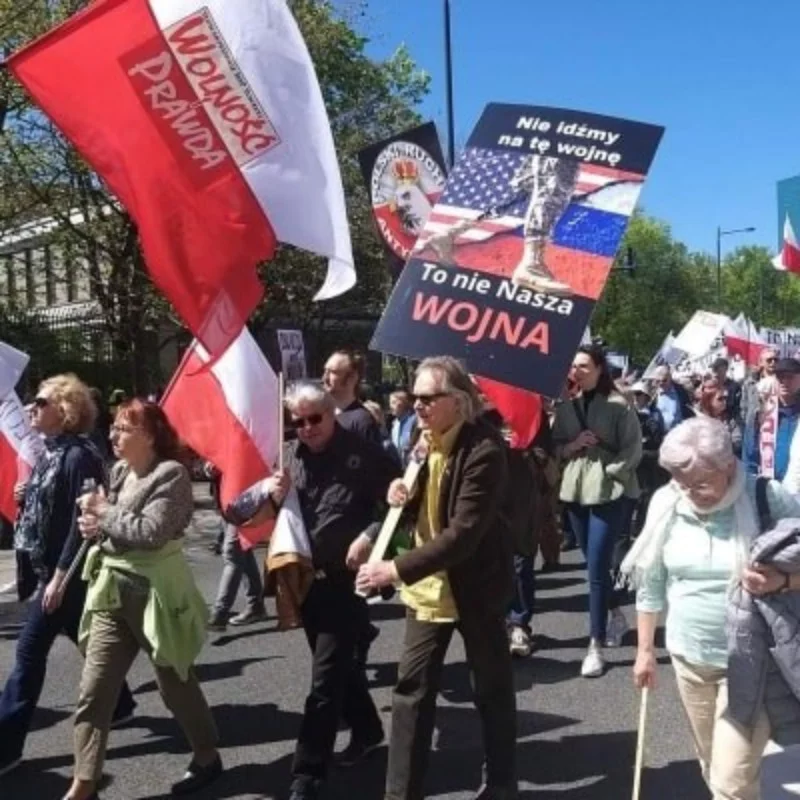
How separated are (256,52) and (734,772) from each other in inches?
125

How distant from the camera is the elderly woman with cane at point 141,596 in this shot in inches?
173

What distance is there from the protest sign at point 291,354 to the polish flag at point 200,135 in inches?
73.1

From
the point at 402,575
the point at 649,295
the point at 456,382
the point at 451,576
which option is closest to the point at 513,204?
the point at 456,382

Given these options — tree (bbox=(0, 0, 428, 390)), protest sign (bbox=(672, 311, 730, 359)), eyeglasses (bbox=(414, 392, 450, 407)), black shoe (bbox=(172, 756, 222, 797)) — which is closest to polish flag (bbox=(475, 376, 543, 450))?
eyeglasses (bbox=(414, 392, 450, 407))

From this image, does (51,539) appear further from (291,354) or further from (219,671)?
(291,354)

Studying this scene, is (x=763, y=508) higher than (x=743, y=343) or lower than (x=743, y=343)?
lower

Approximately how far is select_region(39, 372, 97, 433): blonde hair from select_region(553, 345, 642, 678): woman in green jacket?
2.72 m

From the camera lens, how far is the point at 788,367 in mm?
7102

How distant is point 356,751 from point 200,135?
2.63 metres

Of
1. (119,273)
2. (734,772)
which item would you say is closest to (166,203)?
(734,772)

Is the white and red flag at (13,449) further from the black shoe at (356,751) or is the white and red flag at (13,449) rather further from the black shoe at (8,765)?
the black shoe at (356,751)

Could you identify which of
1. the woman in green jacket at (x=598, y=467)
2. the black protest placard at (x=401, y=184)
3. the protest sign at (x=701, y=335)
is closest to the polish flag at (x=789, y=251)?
the black protest placard at (x=401, y=184)

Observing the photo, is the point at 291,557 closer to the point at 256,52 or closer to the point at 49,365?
the point at 256,52

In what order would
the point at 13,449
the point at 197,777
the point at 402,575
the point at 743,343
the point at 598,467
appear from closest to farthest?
the point at 402,575, the point at 197,777, the point at 598,467, the point at 13,449, the point at 743,343
